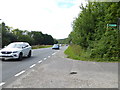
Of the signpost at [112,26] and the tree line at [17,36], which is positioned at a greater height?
the tree line at [17,36]

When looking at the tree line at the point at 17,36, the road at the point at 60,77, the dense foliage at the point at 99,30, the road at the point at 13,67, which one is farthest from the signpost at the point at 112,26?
the tree line at the point at 17,36

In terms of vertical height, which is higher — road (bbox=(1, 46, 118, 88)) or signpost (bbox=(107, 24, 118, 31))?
signpost (bbox=(107, 24, 118, 31))

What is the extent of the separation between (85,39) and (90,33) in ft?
3.49

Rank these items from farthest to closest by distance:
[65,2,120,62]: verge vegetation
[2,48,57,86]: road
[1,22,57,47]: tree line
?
[1,22,57,47]: tree line → [65,2,120,62]: verge vegetation → [2,48,57,86]: road

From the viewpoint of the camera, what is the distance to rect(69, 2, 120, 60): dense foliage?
35.8ft

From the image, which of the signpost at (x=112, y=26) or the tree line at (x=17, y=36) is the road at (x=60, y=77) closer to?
the signpost at (x=112, y=26)

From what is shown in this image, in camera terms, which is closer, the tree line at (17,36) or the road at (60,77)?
the road at (60,77)

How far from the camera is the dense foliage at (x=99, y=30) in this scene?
10.9 meters

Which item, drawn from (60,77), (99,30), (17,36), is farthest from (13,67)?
(17,36)

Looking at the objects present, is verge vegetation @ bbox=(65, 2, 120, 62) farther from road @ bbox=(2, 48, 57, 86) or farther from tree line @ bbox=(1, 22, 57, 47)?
tree line @ bbox=(1, 22, 57, 47)

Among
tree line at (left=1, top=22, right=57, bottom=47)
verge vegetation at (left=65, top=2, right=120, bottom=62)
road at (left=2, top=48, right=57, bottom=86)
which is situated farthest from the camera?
tree line at (left=1, top=22, right=57, bottom=47)

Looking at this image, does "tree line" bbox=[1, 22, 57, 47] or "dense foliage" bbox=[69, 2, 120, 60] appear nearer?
"dense foliage" bbox=[69, 2, 120, 60]

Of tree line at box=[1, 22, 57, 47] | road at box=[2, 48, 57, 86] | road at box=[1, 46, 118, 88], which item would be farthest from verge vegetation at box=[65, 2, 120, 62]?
tree line at box=[1, 22, 57, 47]

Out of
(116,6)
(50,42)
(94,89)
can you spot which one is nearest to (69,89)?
(94,89)
